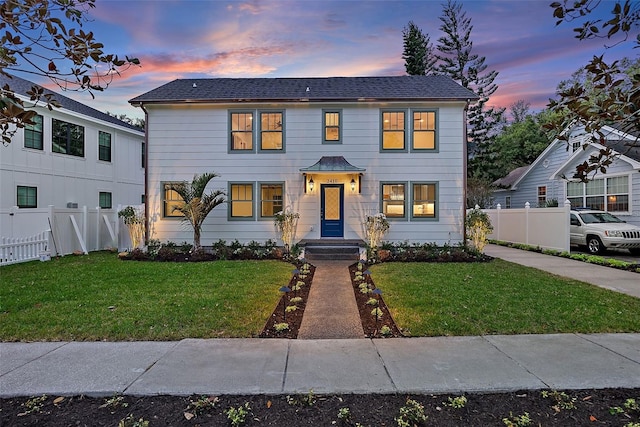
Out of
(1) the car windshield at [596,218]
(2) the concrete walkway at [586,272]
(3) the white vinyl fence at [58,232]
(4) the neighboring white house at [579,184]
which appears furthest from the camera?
(4) the neighboring white house at [579,184]

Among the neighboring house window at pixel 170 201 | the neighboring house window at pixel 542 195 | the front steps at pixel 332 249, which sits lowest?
the front steps at pixel 332 249

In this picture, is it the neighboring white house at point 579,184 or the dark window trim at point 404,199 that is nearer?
the dark window trim at point 404,199

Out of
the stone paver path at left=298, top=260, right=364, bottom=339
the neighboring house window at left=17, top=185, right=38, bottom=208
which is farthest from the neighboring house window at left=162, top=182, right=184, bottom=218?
the stone paver path at left=298, top=260, right=364, bottom=339

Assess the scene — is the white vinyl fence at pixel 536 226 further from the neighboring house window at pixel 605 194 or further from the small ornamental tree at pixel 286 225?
the small ornamental tree at pixel 286 225

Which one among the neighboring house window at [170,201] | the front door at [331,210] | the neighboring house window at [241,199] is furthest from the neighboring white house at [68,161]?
the front door at [331,210]

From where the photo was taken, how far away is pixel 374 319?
A: 4.97 meters

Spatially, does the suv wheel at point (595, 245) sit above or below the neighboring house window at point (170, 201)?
below

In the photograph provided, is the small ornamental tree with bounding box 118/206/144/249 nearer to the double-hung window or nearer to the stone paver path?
the double-hung window

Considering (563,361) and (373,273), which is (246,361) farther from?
(373,273)

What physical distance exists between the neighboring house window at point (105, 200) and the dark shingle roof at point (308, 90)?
7087 millimetres

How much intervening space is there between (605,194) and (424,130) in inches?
372

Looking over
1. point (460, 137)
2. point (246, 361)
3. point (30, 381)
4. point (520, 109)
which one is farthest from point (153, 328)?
point (520, 109)

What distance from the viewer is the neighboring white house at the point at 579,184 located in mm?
13188

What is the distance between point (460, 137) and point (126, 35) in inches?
424
